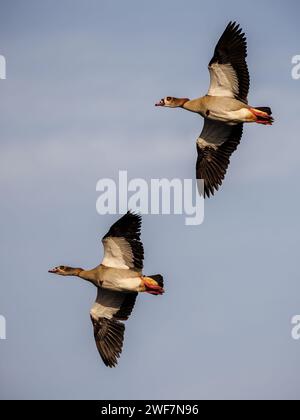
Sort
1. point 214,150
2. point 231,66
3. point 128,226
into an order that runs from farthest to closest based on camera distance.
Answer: point 214,150 < point 231,66 < point 128,226

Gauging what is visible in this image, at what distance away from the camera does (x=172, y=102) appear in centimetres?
2759

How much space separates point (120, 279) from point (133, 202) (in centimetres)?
178

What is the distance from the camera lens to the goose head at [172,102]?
27.3 metres

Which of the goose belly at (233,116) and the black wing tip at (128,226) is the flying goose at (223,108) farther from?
the black wing tip at (128,226)

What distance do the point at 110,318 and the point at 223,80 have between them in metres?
6.10

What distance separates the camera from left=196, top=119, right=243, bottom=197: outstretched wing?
89.2 ft

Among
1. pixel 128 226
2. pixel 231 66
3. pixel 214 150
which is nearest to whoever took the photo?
pixel 128 226

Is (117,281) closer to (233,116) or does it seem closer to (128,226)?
(128,226)

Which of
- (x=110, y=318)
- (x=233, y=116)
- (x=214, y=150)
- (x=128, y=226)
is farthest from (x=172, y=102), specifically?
(x=110, y=318)

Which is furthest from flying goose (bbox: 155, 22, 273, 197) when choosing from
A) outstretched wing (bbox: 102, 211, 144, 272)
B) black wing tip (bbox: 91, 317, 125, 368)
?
black wing tip (bbox: 91, 317, 125, 368)

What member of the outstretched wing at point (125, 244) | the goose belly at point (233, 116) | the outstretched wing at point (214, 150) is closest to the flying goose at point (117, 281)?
the outstretched wing at point (125, 244)

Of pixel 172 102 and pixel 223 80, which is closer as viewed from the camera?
pixel 223 80

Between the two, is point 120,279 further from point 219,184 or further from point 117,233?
point 219,184

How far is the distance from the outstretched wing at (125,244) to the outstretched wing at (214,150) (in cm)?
312
